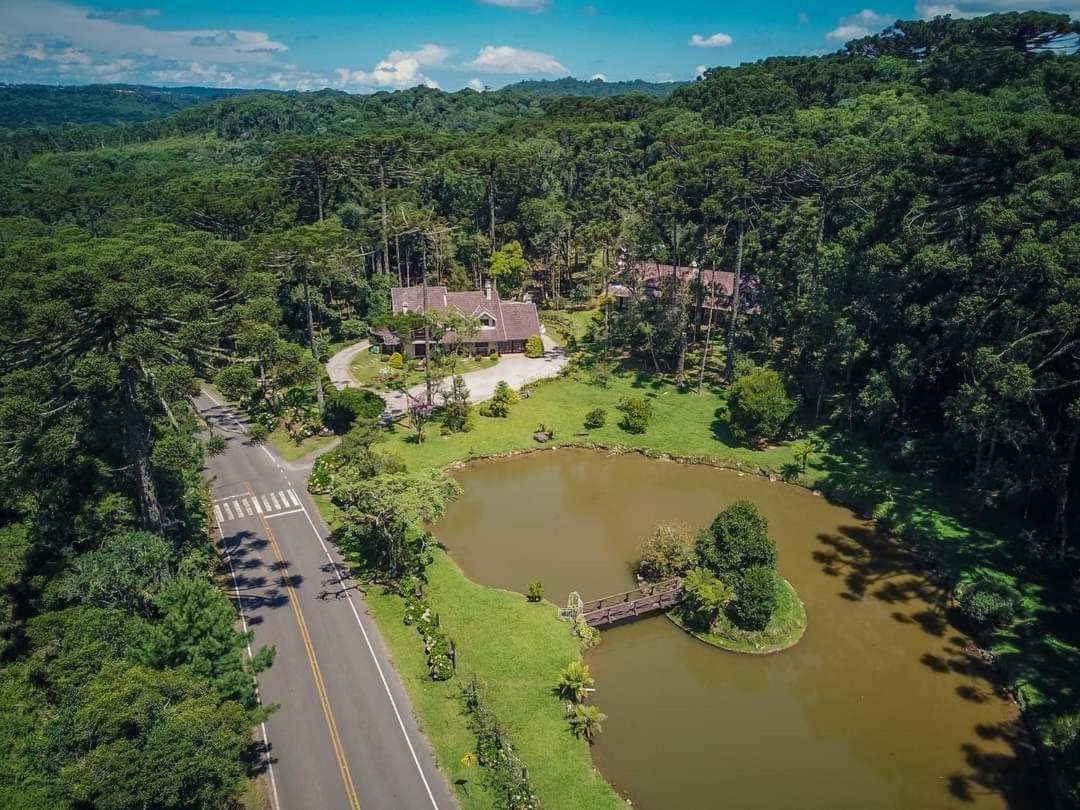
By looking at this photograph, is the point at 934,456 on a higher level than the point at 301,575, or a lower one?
higher

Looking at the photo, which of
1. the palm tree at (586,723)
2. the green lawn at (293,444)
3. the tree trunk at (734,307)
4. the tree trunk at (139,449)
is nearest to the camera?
the palm tree at (586,723)

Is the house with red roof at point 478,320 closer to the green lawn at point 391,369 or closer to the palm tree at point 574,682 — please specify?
the green lawn at point 391,369

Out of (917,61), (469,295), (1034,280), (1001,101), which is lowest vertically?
(469,295)

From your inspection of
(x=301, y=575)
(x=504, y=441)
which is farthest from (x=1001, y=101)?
(x=301, y=575)

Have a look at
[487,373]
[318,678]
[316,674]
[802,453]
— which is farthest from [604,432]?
[318,678]

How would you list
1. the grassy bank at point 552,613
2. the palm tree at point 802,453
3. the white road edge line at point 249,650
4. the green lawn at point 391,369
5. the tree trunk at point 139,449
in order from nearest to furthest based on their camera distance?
the white road edge line at point 249,650
the grassy bank at point 552,613
the tree trunk at point 139,449
the palm tree at point 802,453
the green lawn at point 391,369

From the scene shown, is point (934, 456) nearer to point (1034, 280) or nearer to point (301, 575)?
point (1034, 280)

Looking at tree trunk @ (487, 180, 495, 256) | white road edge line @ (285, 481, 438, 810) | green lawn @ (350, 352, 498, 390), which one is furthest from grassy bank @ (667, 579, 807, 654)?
tree trunk @ (487, 180, 495, 256)

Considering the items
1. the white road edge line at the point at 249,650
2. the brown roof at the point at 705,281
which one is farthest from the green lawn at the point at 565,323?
the white road edge line at the point at 249,650
